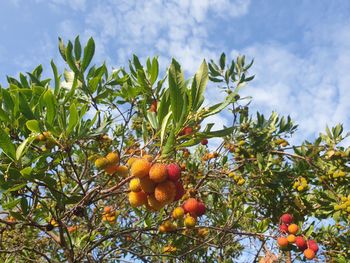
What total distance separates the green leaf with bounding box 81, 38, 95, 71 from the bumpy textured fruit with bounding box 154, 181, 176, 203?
1252mm

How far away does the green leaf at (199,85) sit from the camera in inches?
57.2

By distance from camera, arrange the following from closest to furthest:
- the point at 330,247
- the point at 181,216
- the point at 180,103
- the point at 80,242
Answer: the point at 180,103 → the point at 181,216 → the point at 80,242 → the point at 330,247

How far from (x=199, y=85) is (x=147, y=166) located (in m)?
0.43

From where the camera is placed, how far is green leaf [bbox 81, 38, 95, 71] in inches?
91.3

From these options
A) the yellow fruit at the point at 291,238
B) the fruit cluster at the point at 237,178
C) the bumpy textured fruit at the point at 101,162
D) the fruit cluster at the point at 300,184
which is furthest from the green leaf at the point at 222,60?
the bumpy textured fruit at the point at 101,162

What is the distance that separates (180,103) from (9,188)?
1.04m

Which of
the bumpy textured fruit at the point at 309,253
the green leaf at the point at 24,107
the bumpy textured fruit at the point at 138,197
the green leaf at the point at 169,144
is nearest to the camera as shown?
the green leaf at the point at 169,144

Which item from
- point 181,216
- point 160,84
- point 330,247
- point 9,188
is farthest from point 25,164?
point 330,247

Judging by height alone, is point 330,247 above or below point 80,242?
above

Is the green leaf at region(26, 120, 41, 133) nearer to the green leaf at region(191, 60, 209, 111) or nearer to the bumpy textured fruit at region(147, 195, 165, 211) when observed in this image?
the bumpy textured fruit at region(147, 195, 165, 211)

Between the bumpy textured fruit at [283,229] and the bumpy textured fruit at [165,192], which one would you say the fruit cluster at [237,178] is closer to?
the bumpy textured fruit at [283,229]

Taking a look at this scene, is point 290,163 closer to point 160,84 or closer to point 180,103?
point 160,84

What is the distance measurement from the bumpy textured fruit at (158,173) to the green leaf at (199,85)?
0.32 meters

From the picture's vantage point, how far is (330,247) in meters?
4.75
